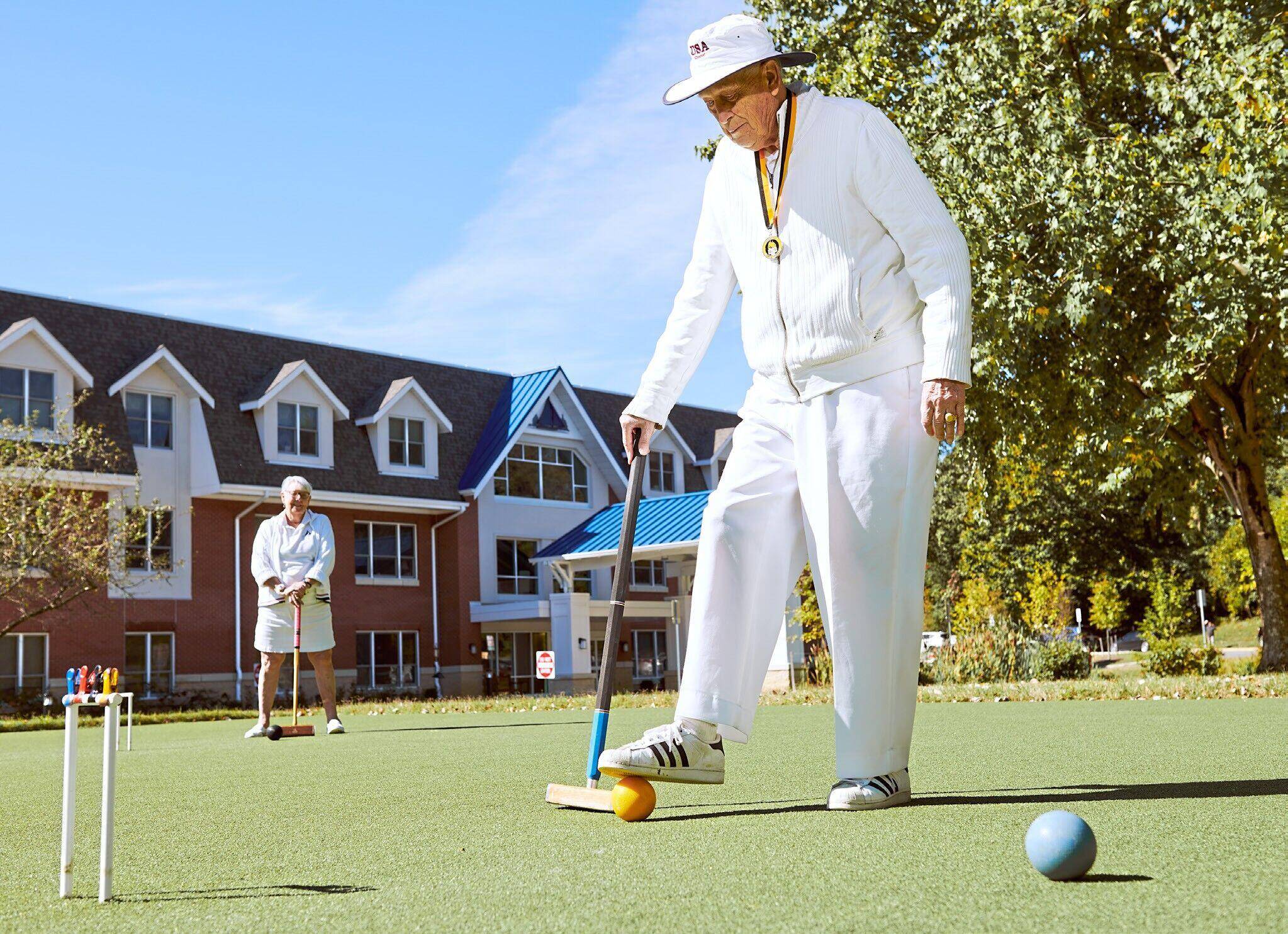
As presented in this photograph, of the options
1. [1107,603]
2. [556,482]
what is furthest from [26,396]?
[1107,603]

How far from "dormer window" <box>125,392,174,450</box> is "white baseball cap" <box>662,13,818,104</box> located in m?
27.2

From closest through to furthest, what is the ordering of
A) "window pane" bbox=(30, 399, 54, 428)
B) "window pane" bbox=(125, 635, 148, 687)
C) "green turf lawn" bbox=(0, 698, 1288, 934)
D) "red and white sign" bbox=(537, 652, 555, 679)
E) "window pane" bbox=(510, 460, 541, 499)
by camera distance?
"green turf lawn" bbox=(0, 698, 1288, 934), "red and white sign" bbox=(537, 652, 555, 679), "window pane" bbox=(30, 399, 54, 428), "window pane" bbox=(125, 635, 148, 687), "window pane" bbox=(510, 460, 541, 499)

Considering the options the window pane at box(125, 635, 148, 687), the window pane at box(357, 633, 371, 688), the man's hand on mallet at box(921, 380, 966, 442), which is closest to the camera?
the man's hand on mallet at box(921, 380, 966, 442)

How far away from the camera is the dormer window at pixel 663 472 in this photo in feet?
134

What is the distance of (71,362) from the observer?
89.4 ft

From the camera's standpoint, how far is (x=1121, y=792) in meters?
4.16

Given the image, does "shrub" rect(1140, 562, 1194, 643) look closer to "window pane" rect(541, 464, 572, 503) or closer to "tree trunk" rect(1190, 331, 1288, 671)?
"window pane" rect(541, 464, 572, 503)

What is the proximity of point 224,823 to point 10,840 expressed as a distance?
25.4 inches

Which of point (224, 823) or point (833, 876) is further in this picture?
point (224, 823)

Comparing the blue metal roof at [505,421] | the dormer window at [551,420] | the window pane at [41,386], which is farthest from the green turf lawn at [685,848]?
the dormer window at [551,420]

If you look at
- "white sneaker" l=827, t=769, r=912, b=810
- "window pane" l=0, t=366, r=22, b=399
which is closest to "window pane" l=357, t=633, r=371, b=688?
"window pane" l=0, t=366, r=22, b=399

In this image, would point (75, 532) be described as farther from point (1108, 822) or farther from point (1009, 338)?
point (1108, 822)

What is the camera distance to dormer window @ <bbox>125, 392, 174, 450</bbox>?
96.0 ft

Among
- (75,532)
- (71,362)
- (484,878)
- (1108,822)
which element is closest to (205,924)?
(484,878)
